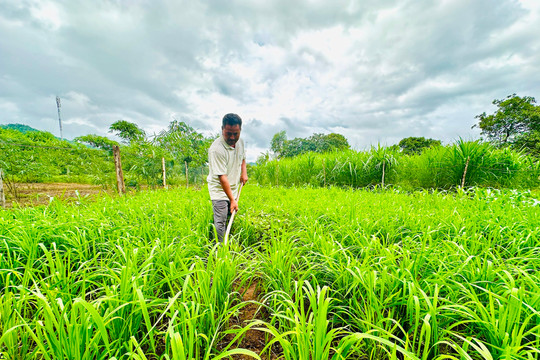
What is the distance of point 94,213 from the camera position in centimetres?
253

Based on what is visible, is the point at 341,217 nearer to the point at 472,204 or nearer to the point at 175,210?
the point at 472,204

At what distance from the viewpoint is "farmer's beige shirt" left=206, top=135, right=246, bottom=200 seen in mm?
2551

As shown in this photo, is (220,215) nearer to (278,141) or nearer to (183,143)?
(183,143)

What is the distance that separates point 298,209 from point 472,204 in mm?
2540

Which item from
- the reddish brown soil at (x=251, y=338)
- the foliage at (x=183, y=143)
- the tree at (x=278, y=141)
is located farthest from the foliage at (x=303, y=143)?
the reddish brown soil at (x=251, y=338)

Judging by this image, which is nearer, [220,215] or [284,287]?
[284,287]

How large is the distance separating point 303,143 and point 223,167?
34624mm

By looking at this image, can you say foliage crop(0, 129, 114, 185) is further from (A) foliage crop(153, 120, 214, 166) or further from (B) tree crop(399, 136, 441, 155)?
(B) tree crop(399, 136, 441, 155)

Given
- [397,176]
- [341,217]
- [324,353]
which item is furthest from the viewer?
[397,176]

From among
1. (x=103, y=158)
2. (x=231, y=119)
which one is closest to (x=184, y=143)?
(x=103, y=158)

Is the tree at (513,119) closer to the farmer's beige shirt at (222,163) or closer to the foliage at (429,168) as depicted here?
the foliage at (429,168)

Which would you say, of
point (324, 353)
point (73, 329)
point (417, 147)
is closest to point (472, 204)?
point (324, 353)

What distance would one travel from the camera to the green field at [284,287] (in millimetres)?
887

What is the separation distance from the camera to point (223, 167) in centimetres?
255
